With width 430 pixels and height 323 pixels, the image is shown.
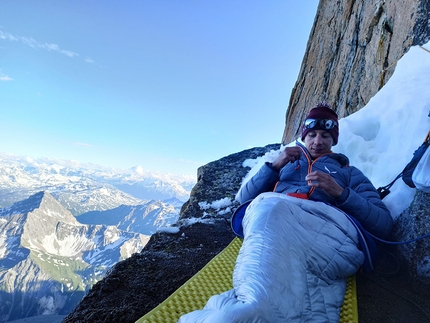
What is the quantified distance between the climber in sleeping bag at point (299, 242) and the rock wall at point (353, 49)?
5.45 m

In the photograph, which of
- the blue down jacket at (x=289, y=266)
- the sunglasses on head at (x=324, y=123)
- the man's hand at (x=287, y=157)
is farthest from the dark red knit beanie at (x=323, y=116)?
the blue down jacket at (x=289, y=266)

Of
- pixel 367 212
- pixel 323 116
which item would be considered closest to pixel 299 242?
pixel 367 212

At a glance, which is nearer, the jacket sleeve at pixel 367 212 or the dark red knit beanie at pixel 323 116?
the jacket sleeve at pixel 367 212

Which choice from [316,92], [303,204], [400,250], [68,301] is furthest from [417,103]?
[68,301]

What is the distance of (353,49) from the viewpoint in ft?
36.8

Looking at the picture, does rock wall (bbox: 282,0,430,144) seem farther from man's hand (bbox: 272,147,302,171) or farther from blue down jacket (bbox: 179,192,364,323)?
blue down jacket (bbox: 179,192,364,323)

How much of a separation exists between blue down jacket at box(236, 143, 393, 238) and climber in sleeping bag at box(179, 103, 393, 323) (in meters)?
0.01

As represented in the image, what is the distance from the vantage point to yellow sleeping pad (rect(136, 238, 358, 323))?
99.8 inches

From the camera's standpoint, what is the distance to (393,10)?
8.49 m

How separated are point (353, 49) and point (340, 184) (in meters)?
9.61

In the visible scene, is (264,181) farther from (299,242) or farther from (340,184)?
(299,242)

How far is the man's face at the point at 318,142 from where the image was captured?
4555mm

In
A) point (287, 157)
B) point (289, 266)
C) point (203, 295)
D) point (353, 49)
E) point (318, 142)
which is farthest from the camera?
point (353, 49)

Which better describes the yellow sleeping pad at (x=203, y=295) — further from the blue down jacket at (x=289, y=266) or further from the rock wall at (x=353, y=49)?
the rock wall at (x=353, y=49)
